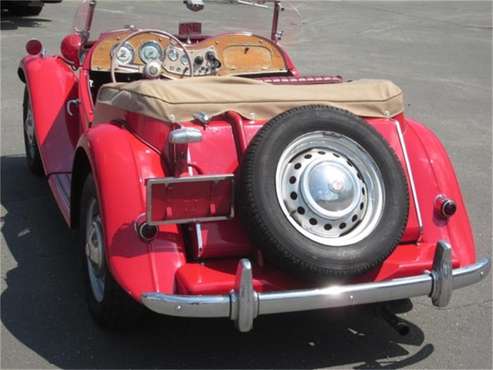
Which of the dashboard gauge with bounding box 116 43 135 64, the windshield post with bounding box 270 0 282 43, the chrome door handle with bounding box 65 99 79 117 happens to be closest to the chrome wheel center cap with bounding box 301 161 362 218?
the dashboard gauge with bounding box 116 43 135 64

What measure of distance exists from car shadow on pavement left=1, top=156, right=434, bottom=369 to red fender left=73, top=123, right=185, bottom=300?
48cm

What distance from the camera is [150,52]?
4.91 metres

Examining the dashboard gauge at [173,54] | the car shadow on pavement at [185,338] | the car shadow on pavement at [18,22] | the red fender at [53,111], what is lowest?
the car shadow on pavement at [18,22]

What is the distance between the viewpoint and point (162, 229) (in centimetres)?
315

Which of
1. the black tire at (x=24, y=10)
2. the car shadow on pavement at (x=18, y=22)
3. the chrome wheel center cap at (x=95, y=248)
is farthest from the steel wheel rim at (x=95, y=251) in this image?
the black tire at (x=24, y=10)

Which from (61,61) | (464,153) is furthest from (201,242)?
(464,153)

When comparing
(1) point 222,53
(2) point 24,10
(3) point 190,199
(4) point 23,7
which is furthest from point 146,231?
(2) point 24,10

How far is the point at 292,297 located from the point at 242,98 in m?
1.07

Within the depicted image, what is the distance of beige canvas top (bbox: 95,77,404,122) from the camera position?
337cm

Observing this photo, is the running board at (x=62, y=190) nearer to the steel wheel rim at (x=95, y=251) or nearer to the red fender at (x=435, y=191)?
the steel wheel rim at (x=95, y=251)

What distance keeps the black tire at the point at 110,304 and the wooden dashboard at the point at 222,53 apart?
1550mm

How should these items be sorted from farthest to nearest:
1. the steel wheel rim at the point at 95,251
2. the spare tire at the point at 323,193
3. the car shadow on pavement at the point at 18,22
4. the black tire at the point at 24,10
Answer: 1. the black tire at the point at 24,10
2. the car shadow on pavement at the point at 18,22
3. the steel wheel rim at the point at 95,251
4. the spare tire at the point at 323,193

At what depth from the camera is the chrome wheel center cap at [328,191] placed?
309 cm

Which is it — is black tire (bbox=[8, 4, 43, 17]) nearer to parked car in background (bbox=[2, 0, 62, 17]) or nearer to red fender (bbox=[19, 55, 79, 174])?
parked car in background (bbox=[2, 0, 62, 17])
